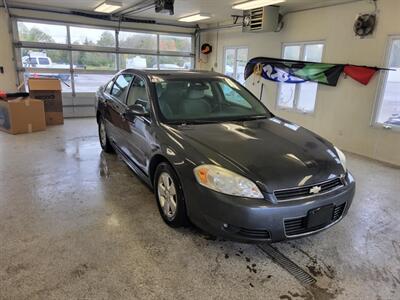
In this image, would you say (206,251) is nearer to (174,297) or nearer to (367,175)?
(174,297)

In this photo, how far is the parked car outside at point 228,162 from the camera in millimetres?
1885

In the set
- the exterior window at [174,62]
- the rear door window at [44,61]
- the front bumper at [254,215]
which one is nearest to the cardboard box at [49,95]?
the rear door window at [44,61]

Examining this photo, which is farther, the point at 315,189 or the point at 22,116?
the point at 22,116

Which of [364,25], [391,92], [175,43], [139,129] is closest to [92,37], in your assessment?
[175,43]

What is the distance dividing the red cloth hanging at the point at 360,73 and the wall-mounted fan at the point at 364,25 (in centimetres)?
52

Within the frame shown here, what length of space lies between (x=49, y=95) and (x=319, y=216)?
6.16 metres

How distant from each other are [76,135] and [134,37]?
375 centimetres

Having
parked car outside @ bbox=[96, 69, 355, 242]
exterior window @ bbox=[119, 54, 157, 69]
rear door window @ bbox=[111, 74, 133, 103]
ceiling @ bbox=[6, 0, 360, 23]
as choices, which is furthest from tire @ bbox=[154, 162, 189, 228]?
exterior window @ bbox=[119, 54, 157, 69]

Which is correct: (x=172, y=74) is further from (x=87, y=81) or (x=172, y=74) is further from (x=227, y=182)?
(x=87, y=81)

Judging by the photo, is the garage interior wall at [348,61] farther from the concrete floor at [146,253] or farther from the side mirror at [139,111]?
the side mirror at [139,111]

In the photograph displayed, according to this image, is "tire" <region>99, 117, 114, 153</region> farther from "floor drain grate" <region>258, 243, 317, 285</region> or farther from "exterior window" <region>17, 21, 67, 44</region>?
"exterior window" <region>17, 21, 67, 44</region>

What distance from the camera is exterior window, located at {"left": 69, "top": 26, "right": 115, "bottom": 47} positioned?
7.32m

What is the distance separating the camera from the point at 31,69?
7.04m

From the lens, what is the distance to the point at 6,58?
6672 mm
